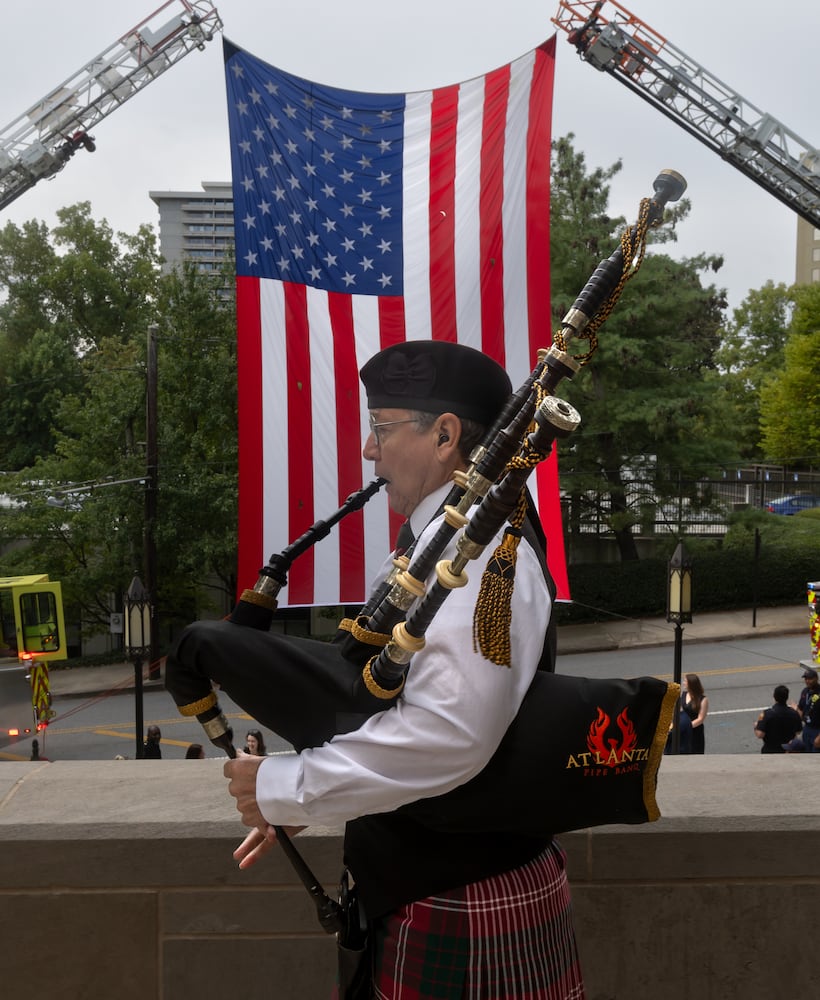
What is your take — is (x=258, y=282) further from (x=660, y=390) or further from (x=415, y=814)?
(x=660, y=390)

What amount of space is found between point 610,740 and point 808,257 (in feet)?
289

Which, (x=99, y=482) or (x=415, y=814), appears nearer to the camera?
(x=415, y=814)

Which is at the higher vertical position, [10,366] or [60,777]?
[10,366]

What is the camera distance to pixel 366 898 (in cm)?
158

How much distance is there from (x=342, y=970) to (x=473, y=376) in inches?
38.7

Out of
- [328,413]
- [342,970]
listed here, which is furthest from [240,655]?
[328,413]

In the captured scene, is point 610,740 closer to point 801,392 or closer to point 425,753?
point 425,753

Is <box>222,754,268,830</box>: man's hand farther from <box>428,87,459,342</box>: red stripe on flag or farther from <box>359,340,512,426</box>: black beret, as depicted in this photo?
<box>428,87,459,342</box>: red stripe on flag

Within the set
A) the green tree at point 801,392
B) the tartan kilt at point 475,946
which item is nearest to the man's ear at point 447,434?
the tartan kilt at point 475,946

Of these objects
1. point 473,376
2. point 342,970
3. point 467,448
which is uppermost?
point 473,376

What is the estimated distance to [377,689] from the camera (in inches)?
52.8

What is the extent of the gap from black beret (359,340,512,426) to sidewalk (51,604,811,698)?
19.3 metres

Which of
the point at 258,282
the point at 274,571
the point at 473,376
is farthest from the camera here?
the point at 258,282

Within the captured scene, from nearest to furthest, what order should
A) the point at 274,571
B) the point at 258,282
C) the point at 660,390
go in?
1. the point at 274,571
2. the point at 258,282
3. the point at 660,390
